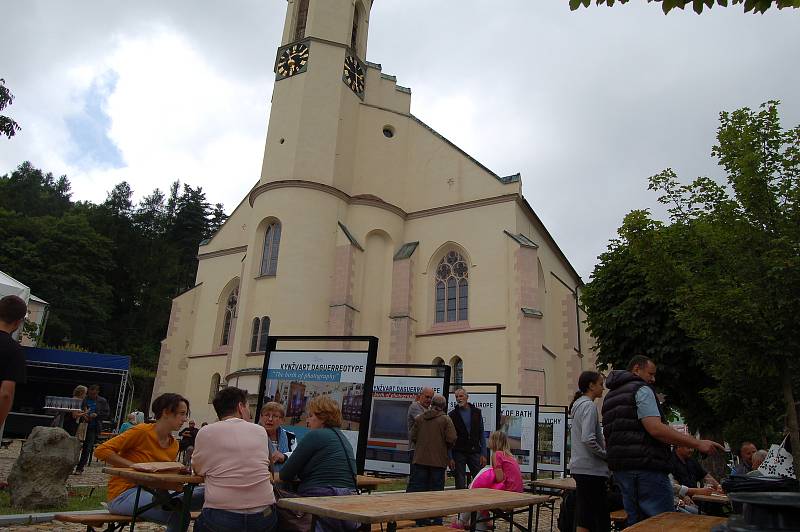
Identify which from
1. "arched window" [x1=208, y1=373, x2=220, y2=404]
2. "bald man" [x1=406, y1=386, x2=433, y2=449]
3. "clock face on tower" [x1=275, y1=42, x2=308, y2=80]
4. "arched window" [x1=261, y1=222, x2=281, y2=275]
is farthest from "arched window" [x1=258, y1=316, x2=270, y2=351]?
"bald man" [x1=406, y1=386, x2=433, y2=449]

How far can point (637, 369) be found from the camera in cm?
509

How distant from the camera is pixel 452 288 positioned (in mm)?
23172

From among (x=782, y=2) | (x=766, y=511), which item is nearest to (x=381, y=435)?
(x=782, y=2)

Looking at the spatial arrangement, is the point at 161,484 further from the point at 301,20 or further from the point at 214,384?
the point at 301,20

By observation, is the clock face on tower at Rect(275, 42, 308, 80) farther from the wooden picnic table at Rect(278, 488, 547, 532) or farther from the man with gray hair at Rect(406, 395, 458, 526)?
the wooden picnic table at Rect(278, 488, 547, 532)

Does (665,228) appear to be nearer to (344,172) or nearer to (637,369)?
(637,369)

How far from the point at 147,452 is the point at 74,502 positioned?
4596 mm

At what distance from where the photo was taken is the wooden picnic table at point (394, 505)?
9.82 ft

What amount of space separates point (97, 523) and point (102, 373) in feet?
62.2

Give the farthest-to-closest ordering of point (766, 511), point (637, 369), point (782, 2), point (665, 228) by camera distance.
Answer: point (665, 228) < point (637, 369) < point (782, 2) < point (766, 511)

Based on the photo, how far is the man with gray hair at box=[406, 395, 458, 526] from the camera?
7422mm

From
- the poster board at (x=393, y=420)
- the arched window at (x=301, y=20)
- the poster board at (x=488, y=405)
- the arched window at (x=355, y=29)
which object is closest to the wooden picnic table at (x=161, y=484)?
the poster board at (x=393, y=420)

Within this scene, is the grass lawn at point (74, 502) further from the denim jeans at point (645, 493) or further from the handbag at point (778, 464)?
the handbag at point (778, 464)

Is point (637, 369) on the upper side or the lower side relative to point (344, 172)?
lower
